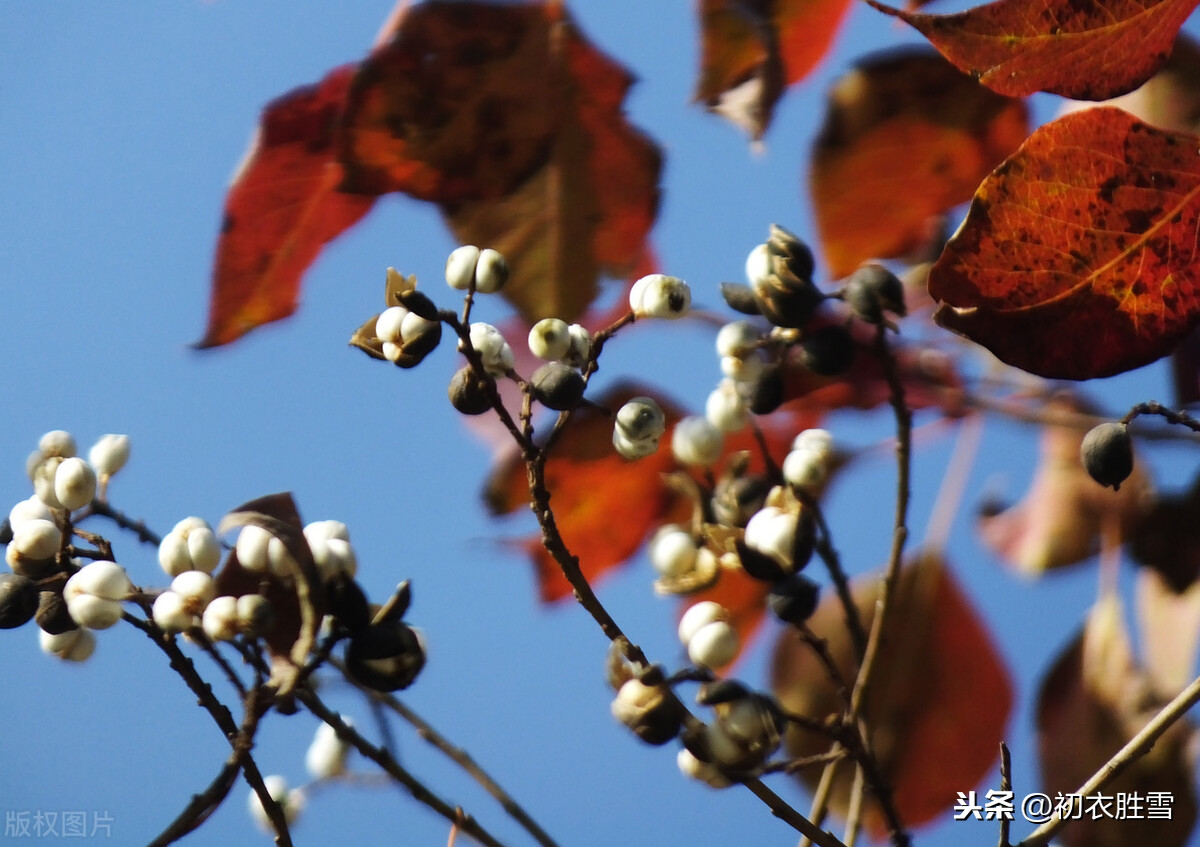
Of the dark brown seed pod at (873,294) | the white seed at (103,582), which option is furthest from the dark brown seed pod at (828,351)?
the white seed at (103,582)

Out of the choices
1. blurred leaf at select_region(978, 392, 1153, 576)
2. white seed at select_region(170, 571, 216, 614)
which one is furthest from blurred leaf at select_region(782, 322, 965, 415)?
white seed at select_region(170, 571, 216, 614)

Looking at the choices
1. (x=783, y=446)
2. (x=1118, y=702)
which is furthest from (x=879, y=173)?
(x=1118, y=702)

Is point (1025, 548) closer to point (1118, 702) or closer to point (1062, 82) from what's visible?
point (1118, 702)

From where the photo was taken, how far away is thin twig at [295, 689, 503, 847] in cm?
27

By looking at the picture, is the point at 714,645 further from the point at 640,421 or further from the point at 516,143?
the point at 516,143

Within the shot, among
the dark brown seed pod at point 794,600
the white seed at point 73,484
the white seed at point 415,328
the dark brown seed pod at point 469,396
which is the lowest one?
the dark brown seed pod at point 794,600

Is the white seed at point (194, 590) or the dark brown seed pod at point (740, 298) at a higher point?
the white seed at point (194, 590)

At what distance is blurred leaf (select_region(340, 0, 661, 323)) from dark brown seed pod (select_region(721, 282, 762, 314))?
0.31ft

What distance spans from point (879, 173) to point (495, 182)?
161 mm

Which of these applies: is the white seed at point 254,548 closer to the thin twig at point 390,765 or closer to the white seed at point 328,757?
the thin twig at point 390,765

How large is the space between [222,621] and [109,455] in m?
0.10

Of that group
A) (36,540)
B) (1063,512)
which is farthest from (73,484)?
(1063,512)

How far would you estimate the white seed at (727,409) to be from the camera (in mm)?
381

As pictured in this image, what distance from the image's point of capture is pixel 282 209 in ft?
1.47
